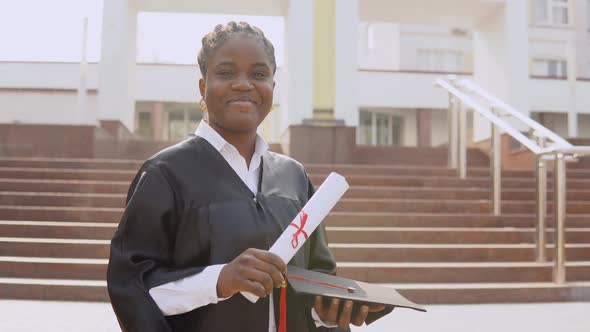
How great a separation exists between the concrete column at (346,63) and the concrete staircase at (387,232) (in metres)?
2.32

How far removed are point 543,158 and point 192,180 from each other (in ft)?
16.3

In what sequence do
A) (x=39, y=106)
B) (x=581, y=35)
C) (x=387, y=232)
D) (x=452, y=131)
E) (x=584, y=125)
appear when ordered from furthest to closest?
(x=581, y=35) < (x=584, y=125) < (x=39, y=106) < (x=452, y=131) < (x=387, y=232)

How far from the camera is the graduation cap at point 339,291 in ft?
4.41

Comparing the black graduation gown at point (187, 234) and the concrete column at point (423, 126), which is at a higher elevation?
the concrete column at point (423, 126)

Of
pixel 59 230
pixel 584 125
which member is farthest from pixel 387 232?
pixel 584 125

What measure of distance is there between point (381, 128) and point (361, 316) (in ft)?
69.1

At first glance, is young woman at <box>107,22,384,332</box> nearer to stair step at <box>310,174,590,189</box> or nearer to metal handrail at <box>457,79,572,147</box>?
metal handrail at <box>457,79,572,147</box>

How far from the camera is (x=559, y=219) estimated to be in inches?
207

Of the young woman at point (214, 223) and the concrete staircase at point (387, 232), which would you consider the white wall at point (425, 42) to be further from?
the young woman at point (214, 223)

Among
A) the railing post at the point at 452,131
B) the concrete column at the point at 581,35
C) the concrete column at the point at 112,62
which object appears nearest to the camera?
the railing post at the point at 452,131

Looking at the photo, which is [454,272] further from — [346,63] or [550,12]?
[550,12]

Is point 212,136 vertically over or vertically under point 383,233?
over

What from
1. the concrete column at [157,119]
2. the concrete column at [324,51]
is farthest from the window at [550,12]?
the concrete column at [324,51]

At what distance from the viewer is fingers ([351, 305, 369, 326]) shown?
4.60 feet
